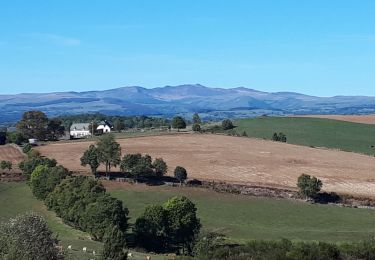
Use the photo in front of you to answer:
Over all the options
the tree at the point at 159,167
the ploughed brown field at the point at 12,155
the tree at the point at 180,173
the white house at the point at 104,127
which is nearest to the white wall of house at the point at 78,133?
the white house at the point at 104,127

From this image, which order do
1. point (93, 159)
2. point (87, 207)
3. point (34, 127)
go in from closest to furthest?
point (87, 207) < point (93, 159) < point (34, 127)

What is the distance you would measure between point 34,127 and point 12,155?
33426mm

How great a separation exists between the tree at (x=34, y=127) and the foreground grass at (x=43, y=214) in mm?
59895

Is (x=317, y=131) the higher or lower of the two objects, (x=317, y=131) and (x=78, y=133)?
the higher

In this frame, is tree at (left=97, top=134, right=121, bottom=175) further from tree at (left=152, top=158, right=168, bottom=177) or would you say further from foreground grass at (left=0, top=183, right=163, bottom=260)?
foreground grass at (left=0, top=183, right=163, bottom=260)

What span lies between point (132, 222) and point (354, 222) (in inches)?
987

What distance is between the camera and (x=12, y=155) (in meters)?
117

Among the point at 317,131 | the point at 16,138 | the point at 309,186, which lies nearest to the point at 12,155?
the point at 16,138

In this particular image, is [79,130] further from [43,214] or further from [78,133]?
[43,214]

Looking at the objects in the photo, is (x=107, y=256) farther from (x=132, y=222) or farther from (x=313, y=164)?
(x=313, y=164)

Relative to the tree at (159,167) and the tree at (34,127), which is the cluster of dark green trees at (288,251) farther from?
the tree at (34,127)

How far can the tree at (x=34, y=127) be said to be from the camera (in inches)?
5871

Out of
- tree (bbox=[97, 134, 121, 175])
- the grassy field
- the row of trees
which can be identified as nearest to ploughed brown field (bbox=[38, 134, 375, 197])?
the row of trees

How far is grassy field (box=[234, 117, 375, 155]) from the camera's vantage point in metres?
137
